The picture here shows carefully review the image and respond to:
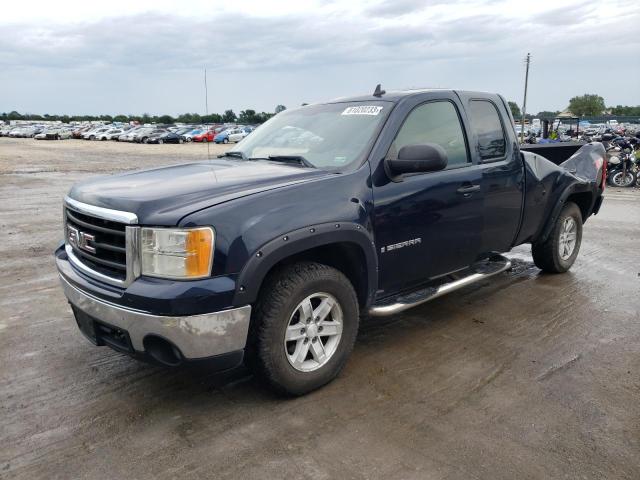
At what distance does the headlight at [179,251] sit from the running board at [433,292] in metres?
1.37

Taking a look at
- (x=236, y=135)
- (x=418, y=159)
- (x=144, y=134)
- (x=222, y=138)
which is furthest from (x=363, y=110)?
(x=144, y=134)

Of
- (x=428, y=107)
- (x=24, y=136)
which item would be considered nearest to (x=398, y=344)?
(x=428, y=107)

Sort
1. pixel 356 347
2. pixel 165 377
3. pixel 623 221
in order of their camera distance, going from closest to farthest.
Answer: pixel 165 377, pixel 356 347, pixel 623 221

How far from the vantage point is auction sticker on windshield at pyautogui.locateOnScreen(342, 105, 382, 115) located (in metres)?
4.21

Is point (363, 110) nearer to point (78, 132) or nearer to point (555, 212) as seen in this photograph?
point (555, 212)

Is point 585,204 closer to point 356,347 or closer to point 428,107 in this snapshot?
point 428,107

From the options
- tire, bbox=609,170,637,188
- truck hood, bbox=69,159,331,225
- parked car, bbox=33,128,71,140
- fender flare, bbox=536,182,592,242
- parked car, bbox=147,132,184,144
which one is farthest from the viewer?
parked car, bbox=33,128,71,140

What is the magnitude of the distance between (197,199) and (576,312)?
3671 mm

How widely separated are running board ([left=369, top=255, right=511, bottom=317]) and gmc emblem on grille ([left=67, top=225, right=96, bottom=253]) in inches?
73.0

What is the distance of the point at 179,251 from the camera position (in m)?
2.99

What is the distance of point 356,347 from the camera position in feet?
14.3

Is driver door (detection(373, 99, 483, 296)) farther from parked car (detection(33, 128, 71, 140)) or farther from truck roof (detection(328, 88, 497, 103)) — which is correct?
parked car (detection(33, 128, 71, 140))

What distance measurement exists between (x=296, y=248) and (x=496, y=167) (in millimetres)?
2353

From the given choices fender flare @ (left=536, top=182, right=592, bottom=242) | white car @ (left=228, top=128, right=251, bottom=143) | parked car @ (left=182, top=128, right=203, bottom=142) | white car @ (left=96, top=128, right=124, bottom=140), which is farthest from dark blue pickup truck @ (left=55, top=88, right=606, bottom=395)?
white car @ (left=96, top=128, right=124, bottom=140)
